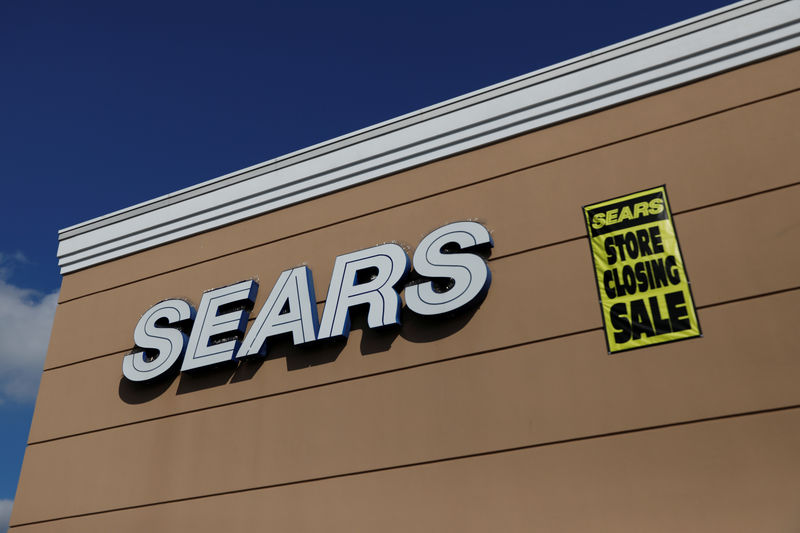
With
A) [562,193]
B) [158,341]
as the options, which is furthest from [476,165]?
[158,341]

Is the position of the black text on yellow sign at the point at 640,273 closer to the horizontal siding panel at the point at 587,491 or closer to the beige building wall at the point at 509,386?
the beige building wall at the point at 509,386

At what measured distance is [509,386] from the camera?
746cm

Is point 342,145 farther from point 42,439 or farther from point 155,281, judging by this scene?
point 42,439

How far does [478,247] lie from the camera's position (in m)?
8.27

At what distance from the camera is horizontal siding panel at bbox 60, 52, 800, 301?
7859 millimetres

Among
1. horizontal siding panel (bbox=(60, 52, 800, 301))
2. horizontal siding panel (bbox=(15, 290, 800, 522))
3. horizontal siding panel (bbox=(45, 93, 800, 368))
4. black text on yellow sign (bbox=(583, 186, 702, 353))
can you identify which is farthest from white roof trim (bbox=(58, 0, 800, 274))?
horizontal siding panel (bbox=(15, 290, 800, 522))

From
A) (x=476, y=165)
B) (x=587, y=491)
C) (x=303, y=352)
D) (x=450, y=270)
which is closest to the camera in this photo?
(x=587, y=491)

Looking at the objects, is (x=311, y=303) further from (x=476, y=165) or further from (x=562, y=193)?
(x=562, y=193)

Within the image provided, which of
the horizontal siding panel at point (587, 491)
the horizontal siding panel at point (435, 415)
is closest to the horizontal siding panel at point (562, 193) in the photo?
the horizontal siding panel at point (435, 415)

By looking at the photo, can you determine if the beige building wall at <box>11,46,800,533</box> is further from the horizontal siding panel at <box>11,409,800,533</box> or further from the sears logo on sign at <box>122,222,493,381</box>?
the sears logo on sign at <box>122,222,493,381</box>

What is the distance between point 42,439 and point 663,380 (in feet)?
27.3

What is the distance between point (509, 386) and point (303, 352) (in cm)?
271

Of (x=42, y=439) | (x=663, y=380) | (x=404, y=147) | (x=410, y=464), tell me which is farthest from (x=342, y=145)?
(x=42, y=439)

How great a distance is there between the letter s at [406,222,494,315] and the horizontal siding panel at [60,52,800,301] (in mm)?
811
